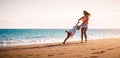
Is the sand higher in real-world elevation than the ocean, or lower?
higher

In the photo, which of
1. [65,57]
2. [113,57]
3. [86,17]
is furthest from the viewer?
[86,17]

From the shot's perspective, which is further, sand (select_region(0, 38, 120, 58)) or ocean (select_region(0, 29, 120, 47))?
ocean (select_region(0, 29, 120, 47))

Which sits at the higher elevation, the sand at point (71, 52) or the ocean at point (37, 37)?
the sand at point (71, 52)

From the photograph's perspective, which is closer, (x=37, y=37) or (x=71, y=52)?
(x=71, y=52)

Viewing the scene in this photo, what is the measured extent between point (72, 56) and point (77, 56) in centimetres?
17

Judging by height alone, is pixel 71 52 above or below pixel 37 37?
above

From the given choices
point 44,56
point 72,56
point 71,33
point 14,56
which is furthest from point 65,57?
point 71,33

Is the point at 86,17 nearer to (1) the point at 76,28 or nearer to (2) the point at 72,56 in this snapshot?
(1) the point at 76,28

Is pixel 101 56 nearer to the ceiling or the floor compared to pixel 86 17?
nearer to the floor

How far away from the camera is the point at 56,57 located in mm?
7418

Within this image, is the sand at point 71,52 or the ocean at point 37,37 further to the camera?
the ocean at point 37,37

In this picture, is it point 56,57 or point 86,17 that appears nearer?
point 56,57

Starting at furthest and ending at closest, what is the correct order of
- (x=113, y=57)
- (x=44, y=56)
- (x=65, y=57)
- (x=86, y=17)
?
(x=86, y=17) → (x=44, y=56) → (x=65, y=57) → (x=113, y=57)

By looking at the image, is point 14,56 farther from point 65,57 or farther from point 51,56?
point 65,57
